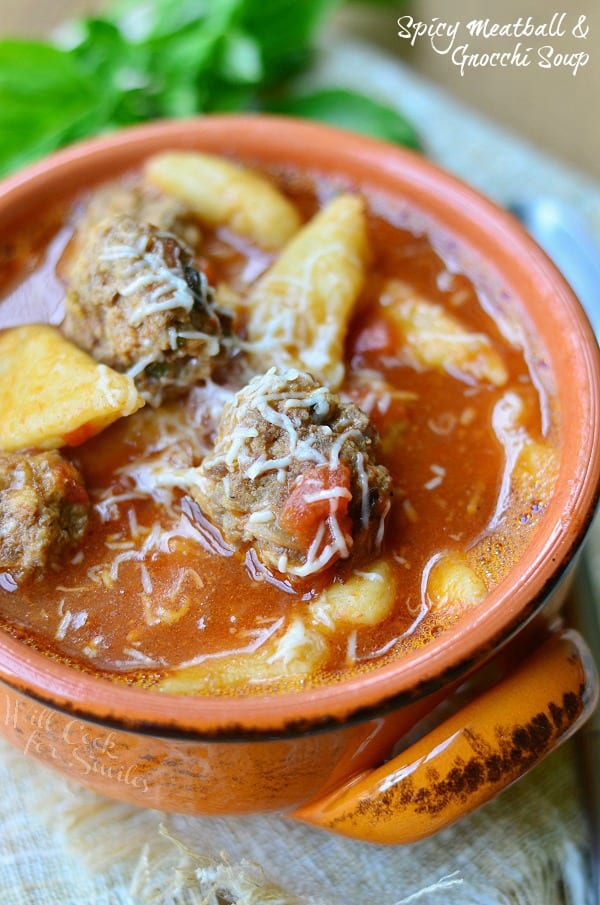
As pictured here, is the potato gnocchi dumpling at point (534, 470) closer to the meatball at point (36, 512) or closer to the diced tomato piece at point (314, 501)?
the diced tomato piece at point (314, 501)

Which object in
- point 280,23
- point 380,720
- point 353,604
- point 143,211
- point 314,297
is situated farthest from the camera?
point 280,23

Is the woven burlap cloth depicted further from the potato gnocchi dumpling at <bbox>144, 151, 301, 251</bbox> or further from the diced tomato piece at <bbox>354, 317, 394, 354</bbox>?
the potato gnocchi dumpling at <bbox>144, 151, 301, 251</bbox>

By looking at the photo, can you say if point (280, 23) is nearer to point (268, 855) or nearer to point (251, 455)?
point (251, 455)

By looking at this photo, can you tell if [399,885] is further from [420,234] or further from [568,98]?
[568,98]

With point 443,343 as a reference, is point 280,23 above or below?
above

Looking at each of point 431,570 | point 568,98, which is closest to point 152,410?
point 431,570

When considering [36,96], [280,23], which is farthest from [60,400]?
[280,23]

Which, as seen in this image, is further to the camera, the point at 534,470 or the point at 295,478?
the point at 534,470
